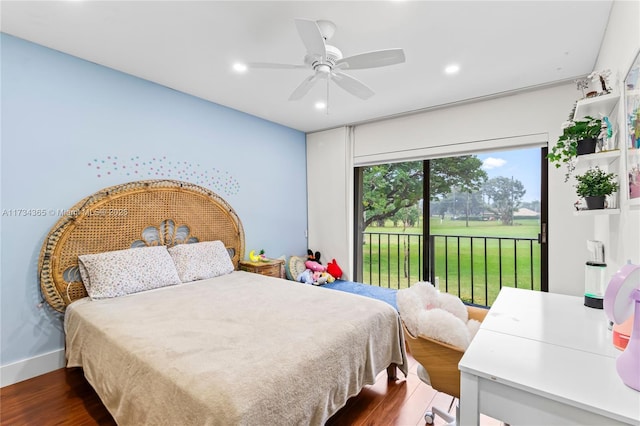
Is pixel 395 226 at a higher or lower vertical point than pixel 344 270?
higher

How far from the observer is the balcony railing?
3527mm

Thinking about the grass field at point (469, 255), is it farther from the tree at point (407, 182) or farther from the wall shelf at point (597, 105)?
the wall shelf at point (597, 105)

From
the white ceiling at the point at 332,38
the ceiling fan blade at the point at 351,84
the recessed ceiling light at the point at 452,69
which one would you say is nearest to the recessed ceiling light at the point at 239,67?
the white ceiling at the point at 332,38

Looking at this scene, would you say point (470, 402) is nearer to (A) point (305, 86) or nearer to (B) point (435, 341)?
(B) point (435, 341)

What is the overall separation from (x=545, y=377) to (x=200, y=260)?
276 cm

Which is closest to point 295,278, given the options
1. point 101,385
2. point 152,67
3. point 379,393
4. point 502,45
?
point 379,393

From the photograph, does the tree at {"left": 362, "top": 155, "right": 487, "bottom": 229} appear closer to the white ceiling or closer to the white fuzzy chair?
the white ceiling

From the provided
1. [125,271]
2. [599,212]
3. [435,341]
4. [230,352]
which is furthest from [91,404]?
[599,212]

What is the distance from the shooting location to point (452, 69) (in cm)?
254

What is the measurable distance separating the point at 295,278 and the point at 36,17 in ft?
11.0

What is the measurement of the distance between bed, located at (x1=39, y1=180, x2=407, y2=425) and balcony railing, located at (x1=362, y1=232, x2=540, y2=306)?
2.11m

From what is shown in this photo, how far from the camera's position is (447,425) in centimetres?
170

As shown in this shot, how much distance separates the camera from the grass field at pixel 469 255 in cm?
348

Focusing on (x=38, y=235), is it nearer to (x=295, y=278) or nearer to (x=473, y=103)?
(x=295, y=278)
